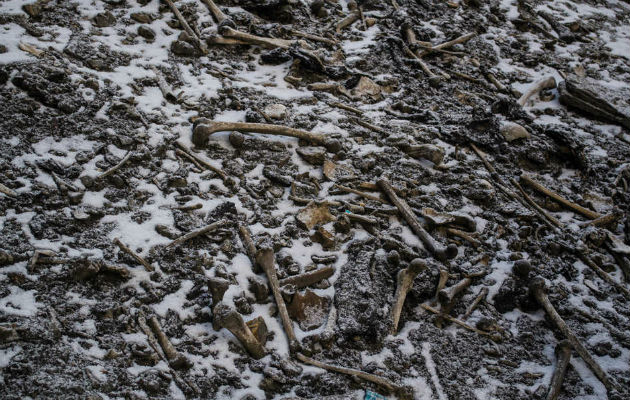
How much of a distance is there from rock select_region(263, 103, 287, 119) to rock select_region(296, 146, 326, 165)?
58cm

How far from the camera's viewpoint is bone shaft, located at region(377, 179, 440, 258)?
387cm

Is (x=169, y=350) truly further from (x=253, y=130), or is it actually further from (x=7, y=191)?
(x=253, y=130)

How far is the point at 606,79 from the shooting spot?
6.98m

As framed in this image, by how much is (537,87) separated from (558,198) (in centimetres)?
256

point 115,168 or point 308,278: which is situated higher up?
point 115,168

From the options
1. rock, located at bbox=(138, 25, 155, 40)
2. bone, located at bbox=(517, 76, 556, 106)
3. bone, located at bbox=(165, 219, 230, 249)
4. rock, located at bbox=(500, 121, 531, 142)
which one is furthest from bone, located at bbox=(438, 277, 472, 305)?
rock, located at bbox=(138, 25, 155, 40)

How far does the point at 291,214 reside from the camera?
158 inches

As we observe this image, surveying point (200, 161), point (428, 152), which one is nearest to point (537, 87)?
point (428, 152)

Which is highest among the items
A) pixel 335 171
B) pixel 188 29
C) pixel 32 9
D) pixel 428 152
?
pixel 32 9

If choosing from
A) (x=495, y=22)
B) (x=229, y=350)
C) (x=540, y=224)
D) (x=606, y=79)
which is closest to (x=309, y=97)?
(x=540, y=224)

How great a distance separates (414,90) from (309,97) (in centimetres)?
169

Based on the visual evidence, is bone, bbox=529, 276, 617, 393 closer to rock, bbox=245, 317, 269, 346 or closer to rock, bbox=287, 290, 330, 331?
rock, bbox=287, 290, 330, 331

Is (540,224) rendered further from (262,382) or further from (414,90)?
(262,382)

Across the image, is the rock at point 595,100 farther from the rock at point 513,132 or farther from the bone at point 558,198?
the bone at point 558,198
